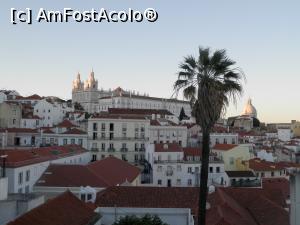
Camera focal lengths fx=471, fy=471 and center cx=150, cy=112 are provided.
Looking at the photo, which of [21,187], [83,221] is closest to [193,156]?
[21,187]

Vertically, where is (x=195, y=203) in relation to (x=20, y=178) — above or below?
above

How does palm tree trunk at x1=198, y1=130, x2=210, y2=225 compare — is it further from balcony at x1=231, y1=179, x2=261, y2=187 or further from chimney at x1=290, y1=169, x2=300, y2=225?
balcony at x1=231, y1=179, x2=261, y2=187

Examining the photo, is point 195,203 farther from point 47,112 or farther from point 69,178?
point 47,112

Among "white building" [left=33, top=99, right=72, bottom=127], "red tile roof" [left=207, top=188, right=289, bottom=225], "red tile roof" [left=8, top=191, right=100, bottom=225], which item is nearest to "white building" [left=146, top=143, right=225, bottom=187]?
"red tile roof" [left=207, top=188, right=289, bottom=225]

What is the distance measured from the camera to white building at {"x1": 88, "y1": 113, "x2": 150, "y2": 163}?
275 ft

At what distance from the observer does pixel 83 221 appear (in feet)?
69.4

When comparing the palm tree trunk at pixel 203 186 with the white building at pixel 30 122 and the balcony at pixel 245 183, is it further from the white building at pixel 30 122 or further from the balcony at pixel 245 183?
the white building at pixel 30 122

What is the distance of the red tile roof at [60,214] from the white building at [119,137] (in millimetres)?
59168

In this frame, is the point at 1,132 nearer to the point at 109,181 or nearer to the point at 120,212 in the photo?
the point at 109,181

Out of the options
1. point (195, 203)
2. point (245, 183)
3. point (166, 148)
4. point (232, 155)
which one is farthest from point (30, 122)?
point (195, 203)

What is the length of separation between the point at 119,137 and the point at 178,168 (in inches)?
854

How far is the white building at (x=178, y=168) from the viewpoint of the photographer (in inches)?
2566

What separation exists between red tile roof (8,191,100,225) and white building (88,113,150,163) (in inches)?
2329

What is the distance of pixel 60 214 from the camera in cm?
2062
